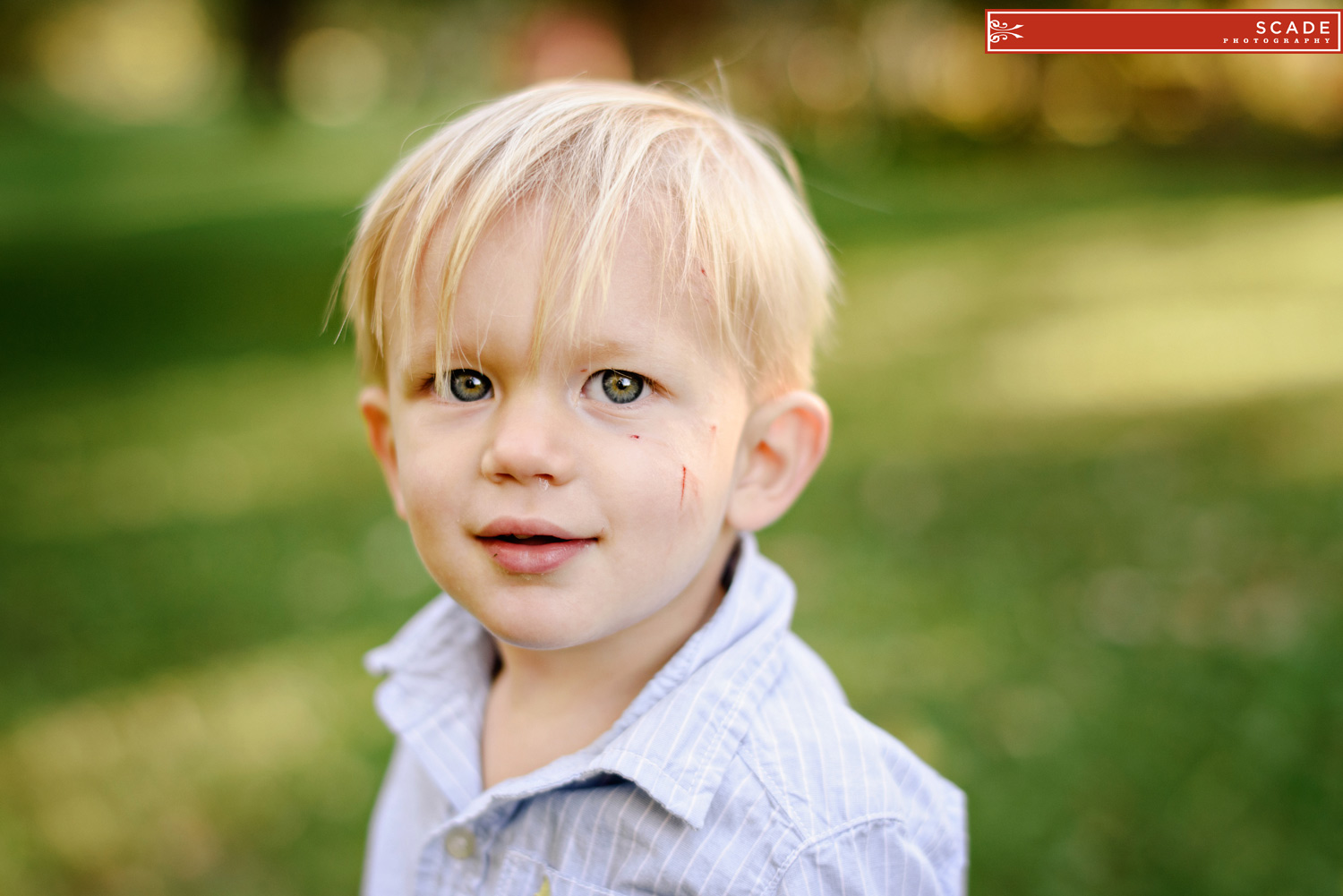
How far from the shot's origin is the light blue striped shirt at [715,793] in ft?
4.40

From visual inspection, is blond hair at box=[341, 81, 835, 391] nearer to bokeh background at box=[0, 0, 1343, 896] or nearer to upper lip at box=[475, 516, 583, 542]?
upper lip at box=[475, 516, 583, 542]

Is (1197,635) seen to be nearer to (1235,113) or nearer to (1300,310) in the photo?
(1300,310)

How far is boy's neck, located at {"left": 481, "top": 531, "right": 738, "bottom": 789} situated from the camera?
1589 mm

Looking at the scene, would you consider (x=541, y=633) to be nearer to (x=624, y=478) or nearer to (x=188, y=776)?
(x=624, y=478)

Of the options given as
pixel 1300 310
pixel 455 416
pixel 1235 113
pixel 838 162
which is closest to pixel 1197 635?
pixel 455 416

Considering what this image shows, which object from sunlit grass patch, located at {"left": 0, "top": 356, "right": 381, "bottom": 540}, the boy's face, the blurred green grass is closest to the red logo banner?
the blurred green grass

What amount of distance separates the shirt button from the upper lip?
1.65 feet

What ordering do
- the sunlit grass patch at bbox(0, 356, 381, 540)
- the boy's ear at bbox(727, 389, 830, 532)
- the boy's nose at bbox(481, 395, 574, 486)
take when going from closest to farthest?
1. the boy's nose at bbox(481, 395, 574, 486)
2. the boy's ear at bbox(727, 389, 830, 532)
3. the sunlit grass patch at bbox(0, 356, 381, 540)

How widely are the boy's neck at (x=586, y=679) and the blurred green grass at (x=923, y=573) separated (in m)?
0.92

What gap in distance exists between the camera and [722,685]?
1.47 metres

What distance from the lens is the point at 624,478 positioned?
4.39 feet

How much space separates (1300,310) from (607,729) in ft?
22.1

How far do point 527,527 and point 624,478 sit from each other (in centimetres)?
13

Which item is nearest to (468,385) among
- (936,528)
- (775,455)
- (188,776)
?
(775,455)
